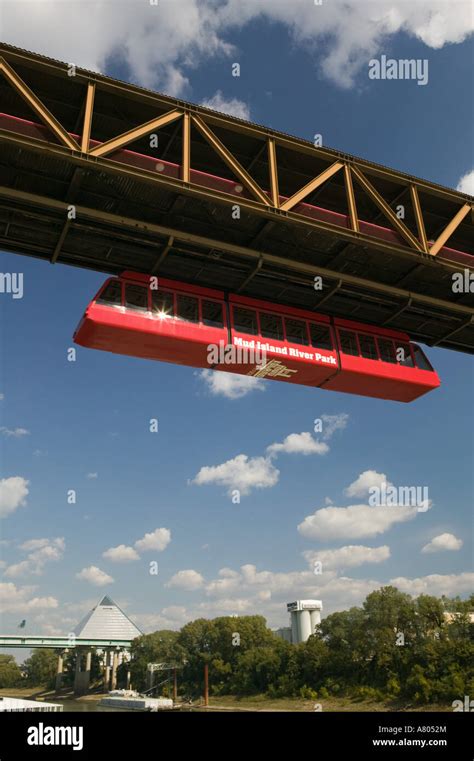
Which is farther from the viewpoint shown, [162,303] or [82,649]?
[82,649]

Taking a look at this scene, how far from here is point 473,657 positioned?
56031mm

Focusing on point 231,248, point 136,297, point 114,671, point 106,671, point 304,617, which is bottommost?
point 106,671

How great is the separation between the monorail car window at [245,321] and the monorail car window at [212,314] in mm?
565

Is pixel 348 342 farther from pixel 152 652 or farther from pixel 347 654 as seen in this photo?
pixel 152 652

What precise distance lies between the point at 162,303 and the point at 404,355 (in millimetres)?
9769

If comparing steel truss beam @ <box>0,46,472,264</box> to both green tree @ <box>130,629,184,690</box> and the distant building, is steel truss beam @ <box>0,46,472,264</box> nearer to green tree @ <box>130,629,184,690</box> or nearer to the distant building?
green tree @ <box>130,629,184,690</box>

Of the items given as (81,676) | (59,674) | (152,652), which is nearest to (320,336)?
(152,652)

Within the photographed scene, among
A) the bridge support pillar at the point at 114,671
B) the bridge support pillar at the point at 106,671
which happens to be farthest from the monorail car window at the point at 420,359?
the bridge support pillar at the point at 106,671

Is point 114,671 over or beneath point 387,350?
beneath

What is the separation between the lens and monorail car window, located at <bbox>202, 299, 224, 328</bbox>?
754 inches

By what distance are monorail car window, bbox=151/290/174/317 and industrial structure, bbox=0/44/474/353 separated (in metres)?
0.94

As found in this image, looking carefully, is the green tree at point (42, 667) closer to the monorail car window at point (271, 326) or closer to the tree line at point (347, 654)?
the tree line at point (347, 654)

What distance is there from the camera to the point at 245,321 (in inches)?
787
